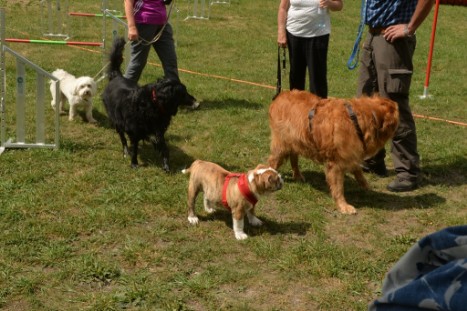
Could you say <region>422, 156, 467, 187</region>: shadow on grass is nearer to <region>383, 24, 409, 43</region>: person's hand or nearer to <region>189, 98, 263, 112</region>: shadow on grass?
<region>383, 24, 409, 43</region>: person's hand

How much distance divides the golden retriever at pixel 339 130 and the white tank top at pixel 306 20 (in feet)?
3.01

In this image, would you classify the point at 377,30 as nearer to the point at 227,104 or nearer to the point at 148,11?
the point at 148,11

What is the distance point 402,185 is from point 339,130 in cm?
115

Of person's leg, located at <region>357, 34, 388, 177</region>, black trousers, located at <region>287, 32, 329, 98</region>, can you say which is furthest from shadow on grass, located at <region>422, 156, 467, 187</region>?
black trousers, located at <region>287, 32, 329, 98</region>

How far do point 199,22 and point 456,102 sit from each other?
29.8ft

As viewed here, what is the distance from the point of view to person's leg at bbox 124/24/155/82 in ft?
22.5

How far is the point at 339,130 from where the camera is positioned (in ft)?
15.4

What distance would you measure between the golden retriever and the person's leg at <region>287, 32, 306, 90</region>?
33.8 inches

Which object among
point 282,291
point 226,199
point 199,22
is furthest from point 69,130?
point 199,22

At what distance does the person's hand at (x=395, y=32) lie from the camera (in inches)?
193

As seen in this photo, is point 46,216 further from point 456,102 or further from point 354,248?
point 456,102

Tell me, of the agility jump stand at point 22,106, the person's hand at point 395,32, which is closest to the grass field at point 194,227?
the agility jump stand at point 22,106

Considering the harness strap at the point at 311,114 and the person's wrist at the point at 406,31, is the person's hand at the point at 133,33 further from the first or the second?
the person's wrist at the point at 406,31

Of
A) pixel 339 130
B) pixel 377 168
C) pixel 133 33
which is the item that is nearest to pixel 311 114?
pixel 339 130
